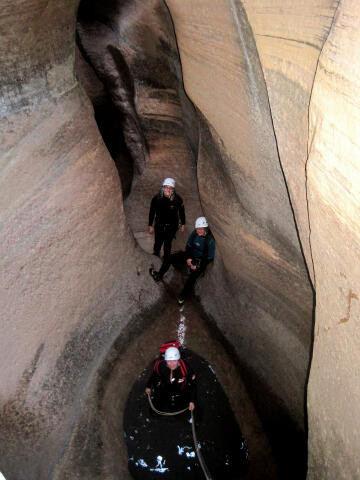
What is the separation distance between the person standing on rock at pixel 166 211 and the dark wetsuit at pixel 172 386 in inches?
56.9

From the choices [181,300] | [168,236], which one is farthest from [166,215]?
[181,300]

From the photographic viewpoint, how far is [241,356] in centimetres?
414

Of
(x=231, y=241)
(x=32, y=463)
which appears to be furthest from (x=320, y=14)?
(x=32, y=463)

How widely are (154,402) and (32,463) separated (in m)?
1.09

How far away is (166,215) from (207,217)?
1.36ft

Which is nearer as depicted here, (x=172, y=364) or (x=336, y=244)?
(x=336, y=244)

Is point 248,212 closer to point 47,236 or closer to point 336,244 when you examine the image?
point 47,236

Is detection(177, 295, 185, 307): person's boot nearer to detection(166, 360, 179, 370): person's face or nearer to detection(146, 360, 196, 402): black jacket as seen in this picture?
detection(146, 360, 196, 402): black jacket

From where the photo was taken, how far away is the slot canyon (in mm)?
1806

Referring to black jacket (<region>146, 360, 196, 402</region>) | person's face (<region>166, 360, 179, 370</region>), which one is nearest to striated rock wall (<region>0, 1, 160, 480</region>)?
black jacket (<region>146, 360, 196, 402</region>)

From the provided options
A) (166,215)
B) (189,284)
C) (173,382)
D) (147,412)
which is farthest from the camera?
(189,284)

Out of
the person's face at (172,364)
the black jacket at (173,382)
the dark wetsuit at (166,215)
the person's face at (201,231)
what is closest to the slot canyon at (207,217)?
the person's face at (201,231)

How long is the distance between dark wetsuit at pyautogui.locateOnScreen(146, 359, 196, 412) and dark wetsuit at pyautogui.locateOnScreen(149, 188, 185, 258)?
146 centimetres

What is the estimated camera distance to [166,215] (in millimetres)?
4469
